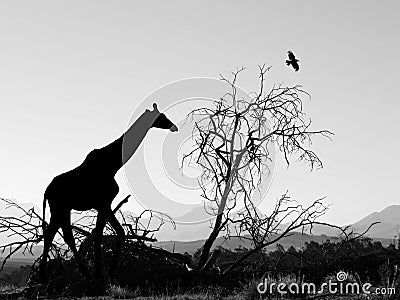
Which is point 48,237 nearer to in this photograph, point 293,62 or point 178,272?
point 178,272

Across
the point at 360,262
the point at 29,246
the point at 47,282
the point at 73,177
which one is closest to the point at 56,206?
the point at 73,177

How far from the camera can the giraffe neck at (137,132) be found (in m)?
9.46

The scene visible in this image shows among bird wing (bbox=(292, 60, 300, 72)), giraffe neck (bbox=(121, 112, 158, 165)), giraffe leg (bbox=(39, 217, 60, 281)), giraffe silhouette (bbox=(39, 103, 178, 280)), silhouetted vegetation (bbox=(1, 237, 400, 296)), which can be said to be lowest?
silhouetted vegetation (bbox=(1, 237, 400, 296))

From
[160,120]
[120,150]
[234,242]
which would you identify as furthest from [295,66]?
[234,242]

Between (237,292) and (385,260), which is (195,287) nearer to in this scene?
(237,292)

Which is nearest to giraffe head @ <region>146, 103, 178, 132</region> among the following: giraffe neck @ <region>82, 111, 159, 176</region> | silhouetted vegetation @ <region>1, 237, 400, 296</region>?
giraffe neck @ <region>82, 111, 159, 176</region>

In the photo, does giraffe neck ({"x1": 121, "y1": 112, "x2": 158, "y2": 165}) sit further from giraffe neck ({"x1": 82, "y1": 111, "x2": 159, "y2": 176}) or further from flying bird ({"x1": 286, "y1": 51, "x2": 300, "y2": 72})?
flying bird ({"x1": 286, "y1": 51, "x2": 300, "y2": 72})

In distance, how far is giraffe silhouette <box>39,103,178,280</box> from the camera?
912 cm

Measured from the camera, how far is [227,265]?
41.8ft

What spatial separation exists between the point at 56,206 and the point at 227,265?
4.71 metres

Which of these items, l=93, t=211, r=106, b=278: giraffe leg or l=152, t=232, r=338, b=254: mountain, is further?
l=152, t=232, r=338, b=254: mountain

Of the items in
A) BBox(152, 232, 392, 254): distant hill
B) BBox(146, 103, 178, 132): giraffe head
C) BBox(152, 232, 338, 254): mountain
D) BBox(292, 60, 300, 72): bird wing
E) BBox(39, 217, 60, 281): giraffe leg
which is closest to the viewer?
BBox(39, 217, 60, 281): giraffe leg

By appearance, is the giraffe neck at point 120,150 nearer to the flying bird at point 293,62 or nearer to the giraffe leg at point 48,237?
the giraffe leg at point 48,237

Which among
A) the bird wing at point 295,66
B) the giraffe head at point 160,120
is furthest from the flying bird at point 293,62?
the giraffe head at point 160,120
